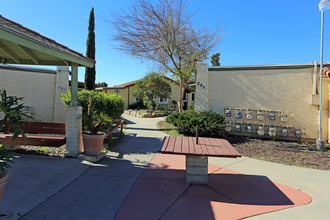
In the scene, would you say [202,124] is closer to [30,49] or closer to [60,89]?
[30,49]

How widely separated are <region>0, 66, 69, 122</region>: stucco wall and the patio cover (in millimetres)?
3744

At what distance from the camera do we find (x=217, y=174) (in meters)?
4.38

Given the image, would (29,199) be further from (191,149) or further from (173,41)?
(173,41)

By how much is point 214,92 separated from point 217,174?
553 centimetres

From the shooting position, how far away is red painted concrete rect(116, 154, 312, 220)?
280 centimetres

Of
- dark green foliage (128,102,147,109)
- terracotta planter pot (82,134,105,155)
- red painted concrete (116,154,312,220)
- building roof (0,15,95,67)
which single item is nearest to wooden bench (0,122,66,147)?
terracotta planter pot (82,134,105,155)

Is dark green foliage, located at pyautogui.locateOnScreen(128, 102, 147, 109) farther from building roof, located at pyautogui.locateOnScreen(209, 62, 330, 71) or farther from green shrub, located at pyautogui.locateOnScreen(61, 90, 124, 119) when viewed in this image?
green shrub, located at pyautogui.locateOnScreen(61, 90, 124, 119)

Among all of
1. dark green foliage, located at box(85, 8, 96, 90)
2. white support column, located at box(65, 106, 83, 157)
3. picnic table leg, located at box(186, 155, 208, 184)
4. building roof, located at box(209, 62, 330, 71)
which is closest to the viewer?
picnic table leg, located at box(186, 155, 208, 184)

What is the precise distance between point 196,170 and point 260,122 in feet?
20.1

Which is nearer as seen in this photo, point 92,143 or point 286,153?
point 92,143

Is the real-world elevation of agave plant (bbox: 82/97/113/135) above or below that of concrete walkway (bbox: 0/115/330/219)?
above

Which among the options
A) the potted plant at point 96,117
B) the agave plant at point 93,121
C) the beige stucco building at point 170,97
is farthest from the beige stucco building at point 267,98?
the beige stucco building at point 170,97

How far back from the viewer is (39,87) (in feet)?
32.3

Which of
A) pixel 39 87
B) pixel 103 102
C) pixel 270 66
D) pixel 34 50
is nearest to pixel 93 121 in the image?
pixel 103 102
